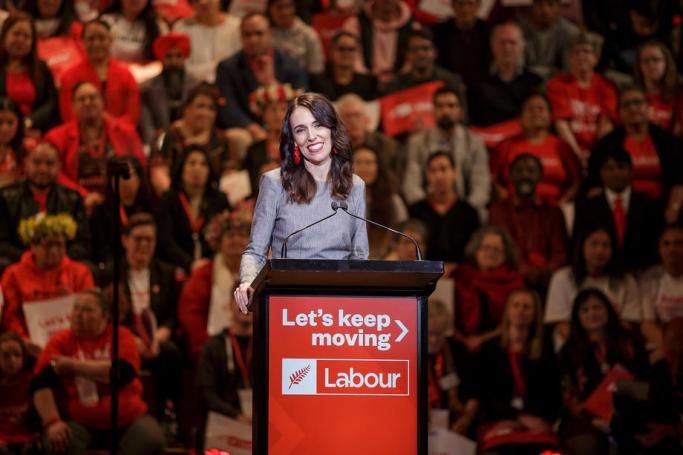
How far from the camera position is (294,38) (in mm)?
8234

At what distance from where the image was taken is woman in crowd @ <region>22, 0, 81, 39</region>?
8008mm

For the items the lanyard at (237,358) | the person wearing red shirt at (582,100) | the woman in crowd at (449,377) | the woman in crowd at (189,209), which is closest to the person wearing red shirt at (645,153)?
the person wearing red shirt at (582,100)

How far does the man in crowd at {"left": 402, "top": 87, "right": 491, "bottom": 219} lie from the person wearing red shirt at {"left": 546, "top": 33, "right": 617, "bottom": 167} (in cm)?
77

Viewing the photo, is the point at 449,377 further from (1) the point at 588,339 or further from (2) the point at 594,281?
(2) the point at 594,281

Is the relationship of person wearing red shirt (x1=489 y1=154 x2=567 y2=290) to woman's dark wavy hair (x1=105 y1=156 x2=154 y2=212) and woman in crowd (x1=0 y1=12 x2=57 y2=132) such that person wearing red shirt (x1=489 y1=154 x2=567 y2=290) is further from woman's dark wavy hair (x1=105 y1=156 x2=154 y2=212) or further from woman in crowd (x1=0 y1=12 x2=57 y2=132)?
woman in crowd (x1=0 y1=12 x2=57 y2=132)

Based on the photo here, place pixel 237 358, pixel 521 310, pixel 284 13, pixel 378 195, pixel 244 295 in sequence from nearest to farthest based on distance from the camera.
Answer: pixel 244 295, pixel 237 358, pixel 521 310, pixel 378 195, pixel 284 13

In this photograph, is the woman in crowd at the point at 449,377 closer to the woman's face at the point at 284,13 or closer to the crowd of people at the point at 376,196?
the crowd of people at the point at 376,196

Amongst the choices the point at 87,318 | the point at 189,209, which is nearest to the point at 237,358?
the point at 87,318

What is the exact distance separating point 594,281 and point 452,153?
1.32 m

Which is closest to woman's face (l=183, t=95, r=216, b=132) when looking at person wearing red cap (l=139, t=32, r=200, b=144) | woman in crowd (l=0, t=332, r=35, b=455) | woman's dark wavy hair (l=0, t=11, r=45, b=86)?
person wearing red cap (l=139, t=32, r=200, b=144)

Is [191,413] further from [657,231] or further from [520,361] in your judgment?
[657,231]

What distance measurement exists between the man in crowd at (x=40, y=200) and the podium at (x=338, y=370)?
473 centimetres

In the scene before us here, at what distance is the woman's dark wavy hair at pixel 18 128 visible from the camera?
7441mm

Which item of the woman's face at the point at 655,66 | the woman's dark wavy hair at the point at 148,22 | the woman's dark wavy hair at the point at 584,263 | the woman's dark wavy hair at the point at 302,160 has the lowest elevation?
the woman's dark wavy hair at the point at 584,263
